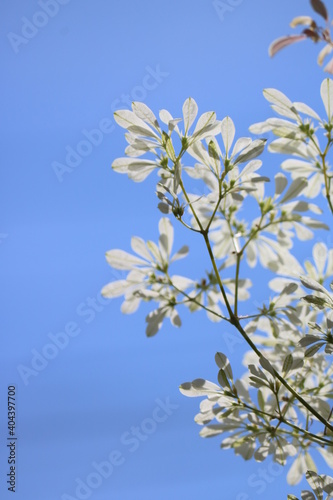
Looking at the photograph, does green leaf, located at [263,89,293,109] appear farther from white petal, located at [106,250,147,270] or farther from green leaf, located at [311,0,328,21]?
white petal, located at [106,250,147,270]

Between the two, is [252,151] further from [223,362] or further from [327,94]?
[223,362]

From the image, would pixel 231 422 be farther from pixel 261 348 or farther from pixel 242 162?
pixel 242 162

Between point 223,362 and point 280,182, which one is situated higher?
point 280,182

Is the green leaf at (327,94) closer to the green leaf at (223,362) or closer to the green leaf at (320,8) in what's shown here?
the green leaf at (320,8)

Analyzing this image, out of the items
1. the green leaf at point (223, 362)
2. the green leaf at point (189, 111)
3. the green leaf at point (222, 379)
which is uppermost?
the green leaf at point (189, 111)

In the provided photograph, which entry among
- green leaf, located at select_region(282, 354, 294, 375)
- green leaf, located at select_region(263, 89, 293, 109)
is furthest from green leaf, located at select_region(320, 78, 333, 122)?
green leaf, located at select_region(282, 354, 294, 375)

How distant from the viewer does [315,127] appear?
646 mm

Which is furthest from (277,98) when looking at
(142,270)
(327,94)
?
(142,270)

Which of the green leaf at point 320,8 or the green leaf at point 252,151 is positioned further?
Result: the green leaf at point 252,151

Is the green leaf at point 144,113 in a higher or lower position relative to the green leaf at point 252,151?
higher

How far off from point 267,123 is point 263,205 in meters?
0.12

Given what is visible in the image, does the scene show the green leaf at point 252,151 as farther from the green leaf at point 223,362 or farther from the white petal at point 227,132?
the green leaf at point 223,362

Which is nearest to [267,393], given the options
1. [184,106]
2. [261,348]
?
[261,348]

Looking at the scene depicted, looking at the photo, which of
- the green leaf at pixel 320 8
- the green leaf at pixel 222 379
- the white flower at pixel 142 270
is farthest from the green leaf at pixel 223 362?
the green leaf at pixel 320 8
